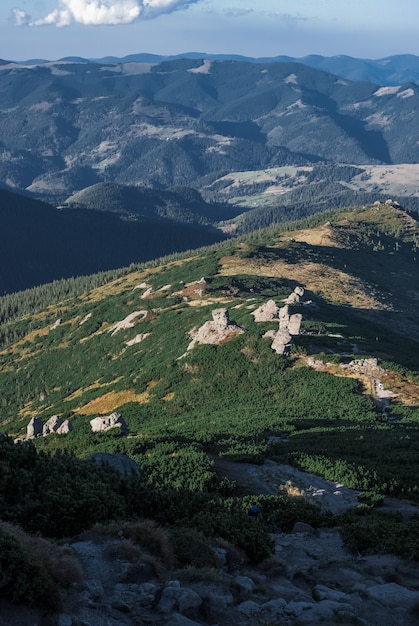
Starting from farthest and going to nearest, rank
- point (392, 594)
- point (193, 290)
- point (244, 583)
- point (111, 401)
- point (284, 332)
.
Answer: point (193, 290)
point (111, 401)
point (284, 332)
point (392, 594)
point (244, 583)

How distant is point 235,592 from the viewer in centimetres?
2258

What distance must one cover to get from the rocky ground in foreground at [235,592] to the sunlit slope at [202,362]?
26.5m

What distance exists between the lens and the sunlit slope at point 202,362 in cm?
7444

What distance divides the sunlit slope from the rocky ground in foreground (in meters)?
26.5

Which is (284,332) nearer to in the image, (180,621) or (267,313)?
(267,313)

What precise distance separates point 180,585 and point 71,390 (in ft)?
369

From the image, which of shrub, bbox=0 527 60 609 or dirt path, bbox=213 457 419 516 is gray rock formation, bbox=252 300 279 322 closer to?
dirt path, bbox=213 457 419 516

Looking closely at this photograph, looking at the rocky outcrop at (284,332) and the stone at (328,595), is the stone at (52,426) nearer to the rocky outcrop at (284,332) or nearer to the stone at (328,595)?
the rocky outcrop at (284,332)

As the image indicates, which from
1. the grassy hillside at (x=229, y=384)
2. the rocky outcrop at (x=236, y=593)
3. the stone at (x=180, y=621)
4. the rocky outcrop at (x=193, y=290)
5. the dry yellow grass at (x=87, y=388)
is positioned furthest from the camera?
the rocky outcrop at (x=193, y=290)

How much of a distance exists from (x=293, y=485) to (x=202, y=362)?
54810 mm

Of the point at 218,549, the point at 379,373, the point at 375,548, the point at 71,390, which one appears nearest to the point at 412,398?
the point at 379,373

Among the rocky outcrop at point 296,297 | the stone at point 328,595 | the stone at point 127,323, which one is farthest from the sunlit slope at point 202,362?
the stone at point 328,595

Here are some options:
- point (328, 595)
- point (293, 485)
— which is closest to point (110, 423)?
point (293, 485)

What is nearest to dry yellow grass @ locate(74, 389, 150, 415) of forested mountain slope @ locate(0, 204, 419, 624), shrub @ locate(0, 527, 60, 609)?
forested mountain slope @ locate(0, 204, 419, 624)
